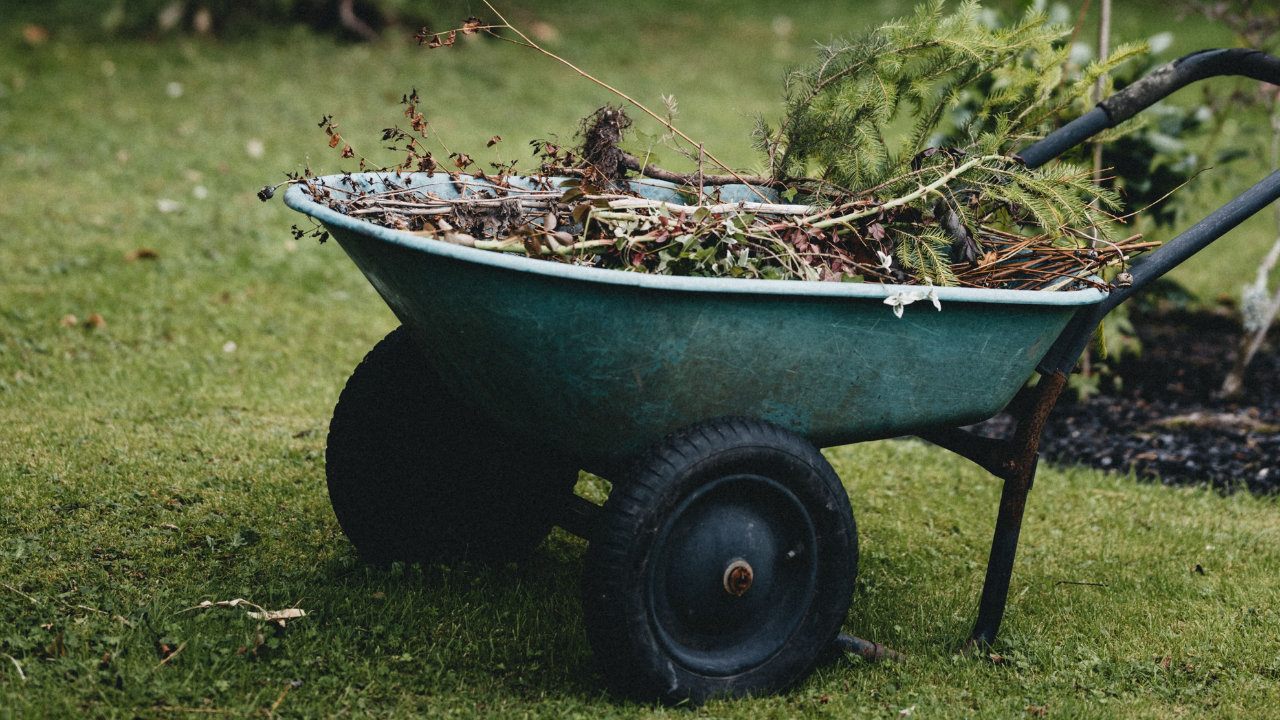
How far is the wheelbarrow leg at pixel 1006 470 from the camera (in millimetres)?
2426

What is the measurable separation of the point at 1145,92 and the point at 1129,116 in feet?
0.24

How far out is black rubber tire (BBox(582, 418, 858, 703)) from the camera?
200 cm

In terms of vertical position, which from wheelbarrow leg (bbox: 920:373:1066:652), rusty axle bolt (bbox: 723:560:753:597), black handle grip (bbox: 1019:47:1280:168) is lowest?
rusty axle bolt (bbox: 723:560:753:597)

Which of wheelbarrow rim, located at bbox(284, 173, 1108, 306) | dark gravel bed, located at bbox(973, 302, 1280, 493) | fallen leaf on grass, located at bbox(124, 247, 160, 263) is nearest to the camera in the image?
wheelbarrow rim, located at bbox(284, 173, 1108, 306)

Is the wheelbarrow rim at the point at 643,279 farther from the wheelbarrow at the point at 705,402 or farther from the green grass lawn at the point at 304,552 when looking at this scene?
the green grass lawn at the point at 304,552

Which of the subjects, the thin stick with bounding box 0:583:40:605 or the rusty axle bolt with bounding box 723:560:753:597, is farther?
the thin stick with bounding box 0:583:40:605

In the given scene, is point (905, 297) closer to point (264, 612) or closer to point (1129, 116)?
point (1129, 116)

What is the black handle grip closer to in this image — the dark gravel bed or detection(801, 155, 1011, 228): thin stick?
detection(801, 155, 1011, 228): thin stick

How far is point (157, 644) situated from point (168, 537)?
0.64m

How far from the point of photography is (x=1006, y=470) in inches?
97.0

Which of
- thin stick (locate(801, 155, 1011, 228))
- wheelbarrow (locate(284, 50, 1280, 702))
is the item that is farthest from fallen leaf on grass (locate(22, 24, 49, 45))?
thin stick (locate(801, 155, 1011, 228))

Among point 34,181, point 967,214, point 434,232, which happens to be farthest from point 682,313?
point 34,181

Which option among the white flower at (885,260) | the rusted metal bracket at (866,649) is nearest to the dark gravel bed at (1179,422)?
the rusted metal bracket at (866,649)

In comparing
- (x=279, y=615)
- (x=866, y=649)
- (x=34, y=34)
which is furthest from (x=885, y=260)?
(x=34, y=34)
